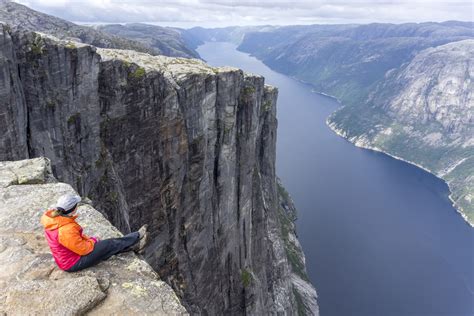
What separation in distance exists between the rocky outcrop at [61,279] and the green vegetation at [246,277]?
49682 mm

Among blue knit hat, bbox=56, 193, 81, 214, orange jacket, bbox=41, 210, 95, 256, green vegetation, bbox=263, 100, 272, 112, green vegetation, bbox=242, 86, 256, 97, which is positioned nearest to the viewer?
orange jacket, bbox=41, 210, 95, 256

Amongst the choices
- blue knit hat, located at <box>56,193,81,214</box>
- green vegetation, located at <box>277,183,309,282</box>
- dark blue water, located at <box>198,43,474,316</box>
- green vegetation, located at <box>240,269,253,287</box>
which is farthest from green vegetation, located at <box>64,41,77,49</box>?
dark blue water, located at <box>198,43,474,316</box>

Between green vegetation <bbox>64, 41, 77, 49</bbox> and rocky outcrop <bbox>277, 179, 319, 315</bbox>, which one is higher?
green vegetation <bbox>64, 41, 77, 49</bbox>

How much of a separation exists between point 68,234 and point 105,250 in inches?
58.3

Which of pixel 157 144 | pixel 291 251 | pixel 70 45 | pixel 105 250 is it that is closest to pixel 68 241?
pixel 105 250

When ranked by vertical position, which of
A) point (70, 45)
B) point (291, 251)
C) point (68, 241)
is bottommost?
point (291, 251)

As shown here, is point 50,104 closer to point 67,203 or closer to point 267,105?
point 67,203

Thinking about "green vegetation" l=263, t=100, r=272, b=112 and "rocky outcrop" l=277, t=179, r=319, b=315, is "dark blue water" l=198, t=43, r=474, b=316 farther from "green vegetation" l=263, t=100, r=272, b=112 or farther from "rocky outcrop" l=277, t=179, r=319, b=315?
"green vegetation" l=263, t=100, r=272, b=112

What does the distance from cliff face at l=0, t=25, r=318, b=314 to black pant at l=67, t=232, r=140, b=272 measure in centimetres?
1619

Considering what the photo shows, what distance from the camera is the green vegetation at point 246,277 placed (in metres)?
61.7

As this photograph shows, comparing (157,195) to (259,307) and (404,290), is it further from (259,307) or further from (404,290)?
→ (404,290)

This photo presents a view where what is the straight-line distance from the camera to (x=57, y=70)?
94.1ft

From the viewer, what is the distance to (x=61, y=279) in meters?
12.1

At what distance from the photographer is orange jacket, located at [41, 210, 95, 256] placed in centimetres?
1207
